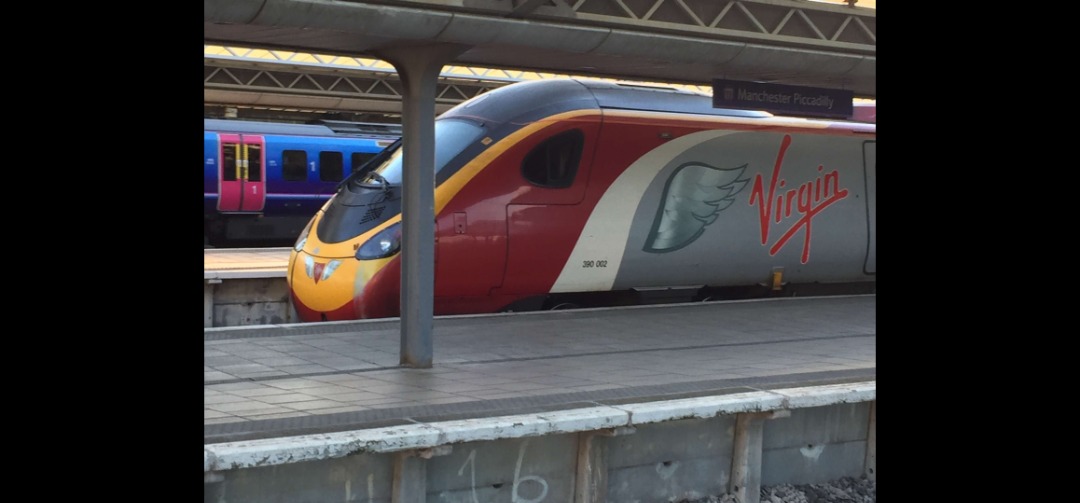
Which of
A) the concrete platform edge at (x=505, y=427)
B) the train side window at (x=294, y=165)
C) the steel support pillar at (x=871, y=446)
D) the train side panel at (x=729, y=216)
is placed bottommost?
the steel support pillar at (x=871, y=446)

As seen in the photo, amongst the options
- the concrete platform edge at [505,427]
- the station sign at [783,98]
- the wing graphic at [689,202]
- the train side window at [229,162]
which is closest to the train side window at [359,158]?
the train side window at [229,162]

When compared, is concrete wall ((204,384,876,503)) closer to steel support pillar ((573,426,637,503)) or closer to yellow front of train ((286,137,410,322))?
steel support pillar ((573,426,637,503))

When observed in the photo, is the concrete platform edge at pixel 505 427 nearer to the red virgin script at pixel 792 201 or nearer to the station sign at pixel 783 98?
the station sign at pixel 783 98

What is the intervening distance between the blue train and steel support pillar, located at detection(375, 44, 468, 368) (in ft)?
44.8

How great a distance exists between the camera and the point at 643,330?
10.9 meters

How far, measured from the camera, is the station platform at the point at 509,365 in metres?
6.85

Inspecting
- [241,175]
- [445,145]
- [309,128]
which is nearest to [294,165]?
[309,128]

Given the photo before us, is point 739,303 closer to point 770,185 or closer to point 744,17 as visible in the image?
point 770,185

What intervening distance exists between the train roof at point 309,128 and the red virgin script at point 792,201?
452 inches

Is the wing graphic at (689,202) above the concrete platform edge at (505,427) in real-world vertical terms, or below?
above

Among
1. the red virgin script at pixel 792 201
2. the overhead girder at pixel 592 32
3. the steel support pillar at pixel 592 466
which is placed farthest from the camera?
the red virgin script at pixel 792 201

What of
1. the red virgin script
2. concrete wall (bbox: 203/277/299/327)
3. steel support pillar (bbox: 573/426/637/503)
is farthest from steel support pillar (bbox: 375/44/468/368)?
the red virgin script
